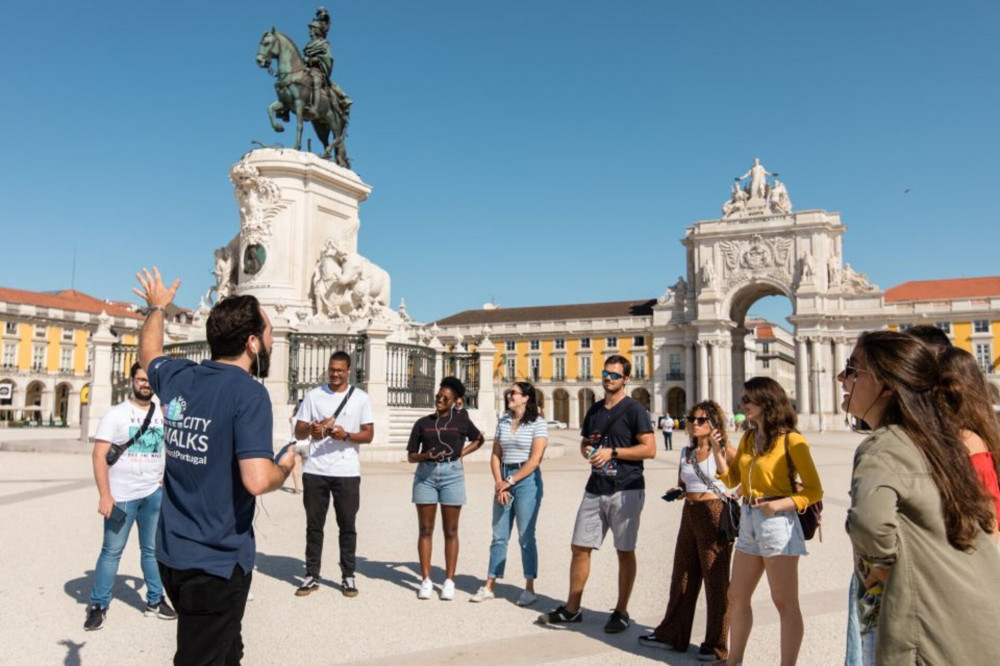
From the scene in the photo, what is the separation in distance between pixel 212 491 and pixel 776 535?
2.74 meters

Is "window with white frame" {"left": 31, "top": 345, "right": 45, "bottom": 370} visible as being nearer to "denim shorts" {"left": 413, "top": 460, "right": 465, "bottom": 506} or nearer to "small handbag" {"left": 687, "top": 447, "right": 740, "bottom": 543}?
"denim shorts" {"left": 413, "top": 460, "right": 465, "bottom": 506}

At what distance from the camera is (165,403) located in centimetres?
292

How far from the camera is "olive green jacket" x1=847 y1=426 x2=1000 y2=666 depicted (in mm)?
2064

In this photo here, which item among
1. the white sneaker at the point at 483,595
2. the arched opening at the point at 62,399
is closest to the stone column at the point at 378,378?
the white sneaker at the point at 483,595

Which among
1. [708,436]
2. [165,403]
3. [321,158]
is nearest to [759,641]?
[708,436]

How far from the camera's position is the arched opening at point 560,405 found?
71.8 meters

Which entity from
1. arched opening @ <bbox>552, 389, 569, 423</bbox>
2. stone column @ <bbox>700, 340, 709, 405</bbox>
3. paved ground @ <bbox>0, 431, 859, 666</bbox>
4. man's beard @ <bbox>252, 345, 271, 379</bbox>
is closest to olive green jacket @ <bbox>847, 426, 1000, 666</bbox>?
man's beard @ <bbox>252, 345, 271, 379</bbox>

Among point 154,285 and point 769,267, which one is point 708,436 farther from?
point 769,267

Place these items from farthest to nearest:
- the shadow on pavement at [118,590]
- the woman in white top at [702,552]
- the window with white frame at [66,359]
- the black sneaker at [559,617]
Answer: the window with white frame at [66,359], the shadow on pavement at [118,590], the black sneaker at [559,617], the woman in white top at [702,552]

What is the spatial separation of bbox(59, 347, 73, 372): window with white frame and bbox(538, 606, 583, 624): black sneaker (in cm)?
Answer: 6627

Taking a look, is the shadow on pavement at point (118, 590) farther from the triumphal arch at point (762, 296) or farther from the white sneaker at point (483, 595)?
the triumphal arch at point (762, 296)

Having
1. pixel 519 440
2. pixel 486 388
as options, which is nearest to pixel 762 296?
pixel 486 388

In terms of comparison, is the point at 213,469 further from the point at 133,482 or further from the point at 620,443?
the point at 620,443

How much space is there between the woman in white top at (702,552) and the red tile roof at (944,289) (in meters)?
63.9
